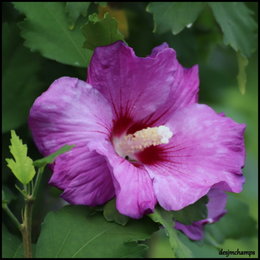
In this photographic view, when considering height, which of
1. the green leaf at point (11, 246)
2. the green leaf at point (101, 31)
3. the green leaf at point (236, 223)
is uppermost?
the green leaf at point (101, 31)

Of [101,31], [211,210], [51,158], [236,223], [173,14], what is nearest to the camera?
[51,158]

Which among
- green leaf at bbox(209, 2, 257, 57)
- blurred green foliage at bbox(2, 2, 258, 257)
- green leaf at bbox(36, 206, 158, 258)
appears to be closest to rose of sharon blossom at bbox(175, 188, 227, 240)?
blurred green foliage at bbox(2, 2, 258, 257)

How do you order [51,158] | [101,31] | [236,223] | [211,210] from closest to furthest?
[51,158] → [101,31] → [211,210] → [236,223]

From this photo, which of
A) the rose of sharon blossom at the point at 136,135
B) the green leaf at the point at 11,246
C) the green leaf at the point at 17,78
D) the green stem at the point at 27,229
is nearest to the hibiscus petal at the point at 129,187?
the rose of sharon blossom at the point at 136,135

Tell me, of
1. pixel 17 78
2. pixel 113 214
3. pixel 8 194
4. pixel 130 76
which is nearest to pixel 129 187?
pixel 113 214

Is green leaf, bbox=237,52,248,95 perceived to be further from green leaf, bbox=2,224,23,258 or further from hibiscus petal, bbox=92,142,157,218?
green leaf, bbox=2,224,23,258

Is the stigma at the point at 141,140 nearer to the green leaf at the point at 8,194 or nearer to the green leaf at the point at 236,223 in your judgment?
the green leaf at the point at 8,194

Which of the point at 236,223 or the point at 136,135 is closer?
the point at 136,135

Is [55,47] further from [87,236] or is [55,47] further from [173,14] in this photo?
[87,236]
